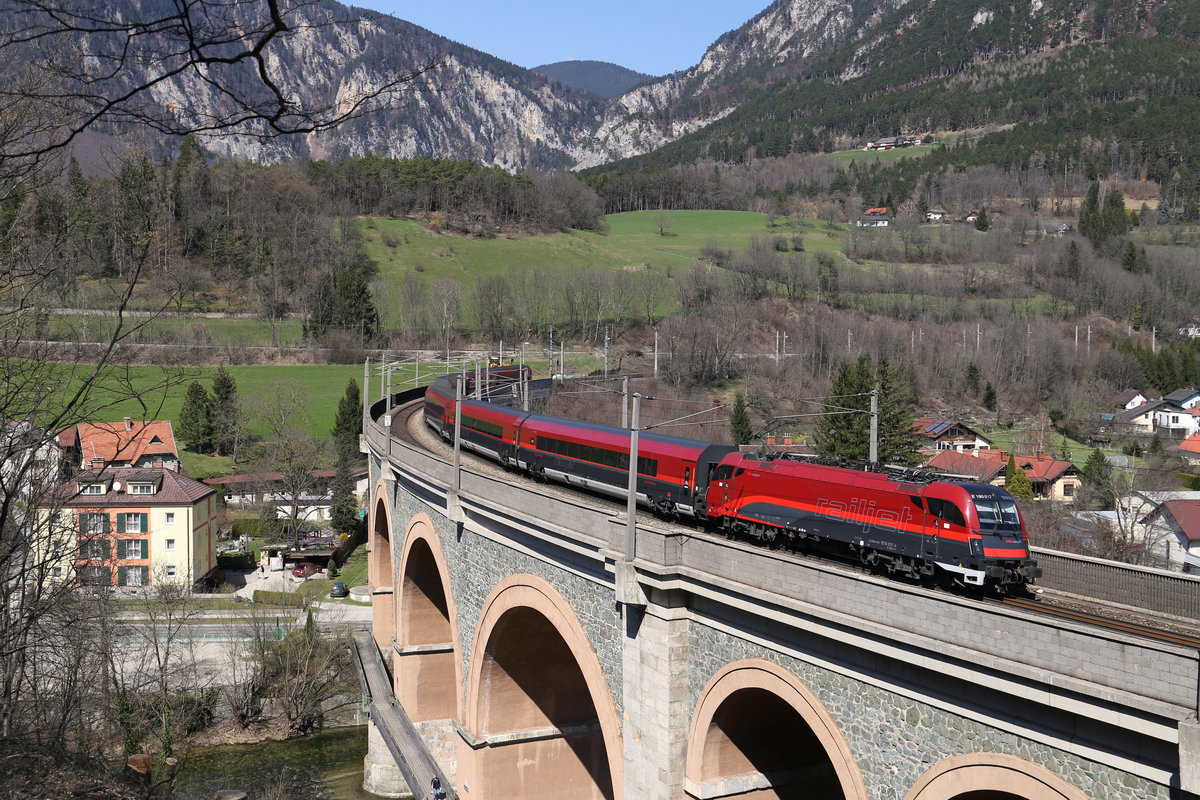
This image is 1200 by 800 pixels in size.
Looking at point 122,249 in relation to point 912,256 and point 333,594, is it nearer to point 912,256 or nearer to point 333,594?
point 333,594

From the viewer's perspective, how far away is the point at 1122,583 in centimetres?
1499

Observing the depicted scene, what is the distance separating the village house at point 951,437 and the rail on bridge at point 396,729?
38.1 meters

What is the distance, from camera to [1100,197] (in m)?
170

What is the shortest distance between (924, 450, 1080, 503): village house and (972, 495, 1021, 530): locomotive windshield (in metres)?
36.7

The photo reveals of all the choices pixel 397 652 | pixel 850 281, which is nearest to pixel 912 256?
pixel 850 281

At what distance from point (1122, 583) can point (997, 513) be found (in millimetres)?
2103

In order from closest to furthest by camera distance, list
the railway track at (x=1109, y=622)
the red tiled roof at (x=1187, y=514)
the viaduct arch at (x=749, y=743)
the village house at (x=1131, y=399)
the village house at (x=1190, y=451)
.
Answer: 1. the railway track at (x=1109, y=622)
2. the viaduct arch at (x=749, y=743)
3. the red tiled roof at (x=1187, y=514)
4. the village house at (x=1190, y=451)
5. the village house at (x=1131, y=399)

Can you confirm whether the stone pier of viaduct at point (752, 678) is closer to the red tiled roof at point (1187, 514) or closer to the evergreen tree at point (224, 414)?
the red tiled roof at point (1187, 514)

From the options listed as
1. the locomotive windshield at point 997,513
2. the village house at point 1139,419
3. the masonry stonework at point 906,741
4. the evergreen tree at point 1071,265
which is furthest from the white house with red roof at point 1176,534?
the evergreen tree at point 1071,265

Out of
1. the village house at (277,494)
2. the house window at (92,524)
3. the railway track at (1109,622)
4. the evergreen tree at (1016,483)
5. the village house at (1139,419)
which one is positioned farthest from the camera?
the village house at (1139,419)

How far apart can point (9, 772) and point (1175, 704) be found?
1348 centimetres

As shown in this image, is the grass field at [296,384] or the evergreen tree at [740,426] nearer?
the evergreen tree at [740,426]

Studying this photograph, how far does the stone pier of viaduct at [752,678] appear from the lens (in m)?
9.20

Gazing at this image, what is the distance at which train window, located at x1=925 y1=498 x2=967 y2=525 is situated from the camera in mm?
15755
